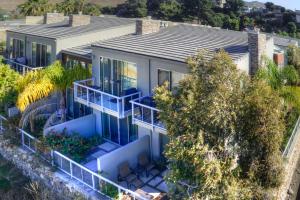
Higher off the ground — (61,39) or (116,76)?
(61,39)

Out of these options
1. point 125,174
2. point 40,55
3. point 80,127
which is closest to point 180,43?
point 125,174

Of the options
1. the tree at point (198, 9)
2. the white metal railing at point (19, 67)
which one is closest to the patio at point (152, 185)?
the white metal railing at point (19, 67)

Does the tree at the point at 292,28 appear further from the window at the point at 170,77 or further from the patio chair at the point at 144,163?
the patio chair at the point at 144,163

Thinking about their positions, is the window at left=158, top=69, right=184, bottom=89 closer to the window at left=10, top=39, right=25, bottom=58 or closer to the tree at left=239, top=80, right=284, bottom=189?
the tree at left=239, top=80, right=284, bottom=189

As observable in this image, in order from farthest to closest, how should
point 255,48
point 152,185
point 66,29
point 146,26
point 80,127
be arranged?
point 66,29 → point 146,26 → point 80,127 → point 255,48 → point 152,185

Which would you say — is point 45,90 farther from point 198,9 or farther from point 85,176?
point 198,9

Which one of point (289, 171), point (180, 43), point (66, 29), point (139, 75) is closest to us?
point (289, 171)

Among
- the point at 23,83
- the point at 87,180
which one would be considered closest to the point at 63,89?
the point at 23,83
